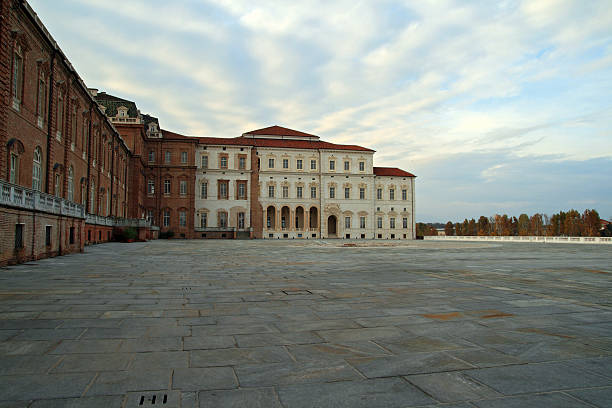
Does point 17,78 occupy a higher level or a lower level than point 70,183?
higher

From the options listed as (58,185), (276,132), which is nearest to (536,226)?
(276,132)

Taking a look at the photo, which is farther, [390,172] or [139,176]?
[390,172]

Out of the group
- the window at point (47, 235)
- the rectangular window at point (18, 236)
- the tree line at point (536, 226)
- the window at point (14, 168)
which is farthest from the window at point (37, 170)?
the tree line at point (536, 226)

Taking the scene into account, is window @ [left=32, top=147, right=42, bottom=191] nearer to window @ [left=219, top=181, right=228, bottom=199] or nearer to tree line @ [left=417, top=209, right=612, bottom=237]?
window @ [left=219, top=181, right=228, bottom=199]

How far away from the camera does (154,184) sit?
57.3m

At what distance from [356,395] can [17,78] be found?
2180 centimetres

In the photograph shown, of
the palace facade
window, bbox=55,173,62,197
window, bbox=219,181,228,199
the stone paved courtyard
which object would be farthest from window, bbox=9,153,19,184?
window, bbox=219,181,228,199

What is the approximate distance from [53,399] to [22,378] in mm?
639

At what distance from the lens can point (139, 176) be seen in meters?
50.5

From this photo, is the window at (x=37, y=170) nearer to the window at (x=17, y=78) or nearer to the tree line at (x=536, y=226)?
the window at (x=17, y=78)

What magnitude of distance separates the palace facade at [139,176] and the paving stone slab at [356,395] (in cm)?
1267

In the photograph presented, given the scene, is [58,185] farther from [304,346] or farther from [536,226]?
[536,226]

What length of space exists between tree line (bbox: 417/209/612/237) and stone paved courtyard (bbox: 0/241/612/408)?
3250 inches

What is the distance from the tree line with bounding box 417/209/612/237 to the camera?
76.6 meters
